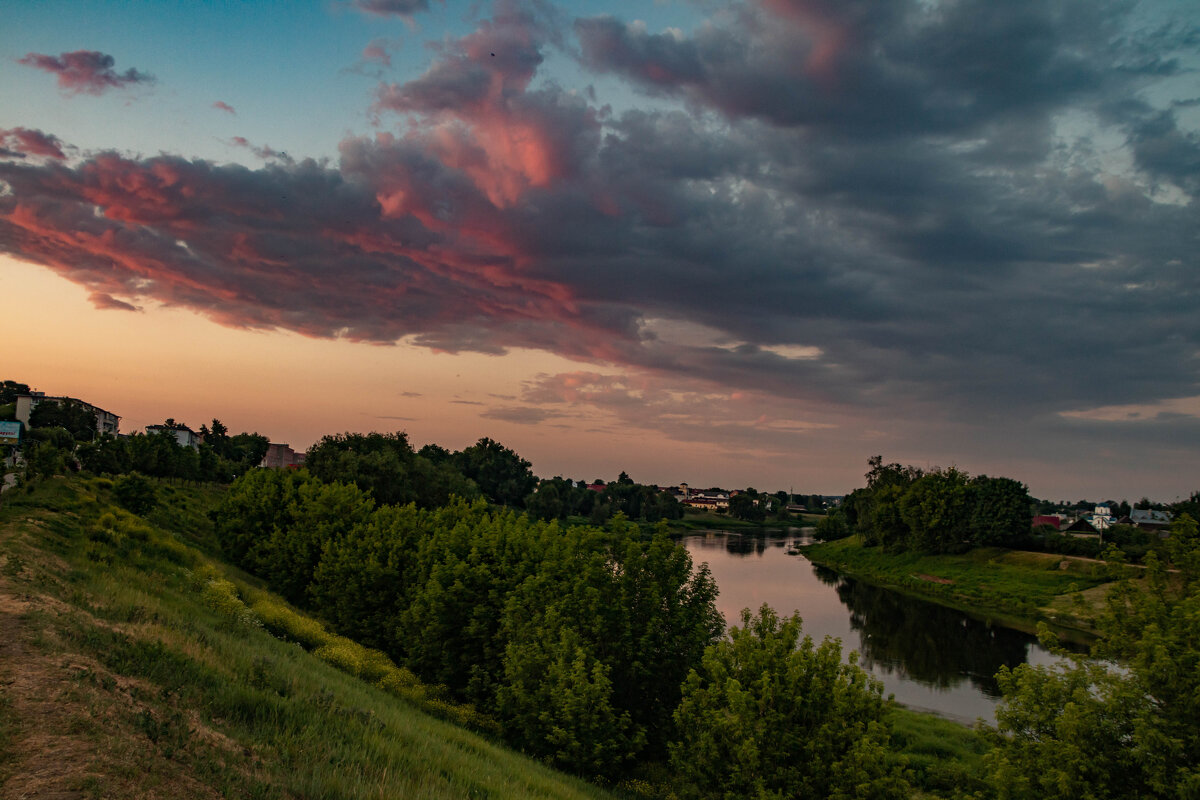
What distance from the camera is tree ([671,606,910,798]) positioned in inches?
588

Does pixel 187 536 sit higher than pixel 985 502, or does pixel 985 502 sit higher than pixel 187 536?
pixel 985 502

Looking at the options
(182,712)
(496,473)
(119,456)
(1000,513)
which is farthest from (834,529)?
(182,712)

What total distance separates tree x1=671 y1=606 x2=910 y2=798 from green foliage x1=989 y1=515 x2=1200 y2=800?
2.68m

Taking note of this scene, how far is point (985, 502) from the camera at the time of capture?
90.7 m

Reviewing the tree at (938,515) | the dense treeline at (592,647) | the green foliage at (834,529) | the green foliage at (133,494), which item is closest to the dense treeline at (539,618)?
the dense treeline at (592,647)

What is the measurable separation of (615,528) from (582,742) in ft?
Answer: 26.0

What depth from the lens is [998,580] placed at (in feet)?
248

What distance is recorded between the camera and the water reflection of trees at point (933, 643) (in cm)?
4456

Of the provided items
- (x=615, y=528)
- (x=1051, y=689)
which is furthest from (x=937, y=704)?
(x=1051, y=689)

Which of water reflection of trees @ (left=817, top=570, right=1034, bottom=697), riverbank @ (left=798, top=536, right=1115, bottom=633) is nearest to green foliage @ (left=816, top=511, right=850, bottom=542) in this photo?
riverbank @ (left=798, top=536, right=1115, bottom=633)

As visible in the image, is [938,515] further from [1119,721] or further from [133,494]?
[133,494]

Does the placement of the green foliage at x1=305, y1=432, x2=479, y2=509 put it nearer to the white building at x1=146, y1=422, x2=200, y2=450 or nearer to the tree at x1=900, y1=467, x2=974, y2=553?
the tree at x1=900, y1=467, x2=974, y2=553

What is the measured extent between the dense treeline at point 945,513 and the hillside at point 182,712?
282 feet

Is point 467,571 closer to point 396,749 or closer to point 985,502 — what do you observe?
point 396,749
